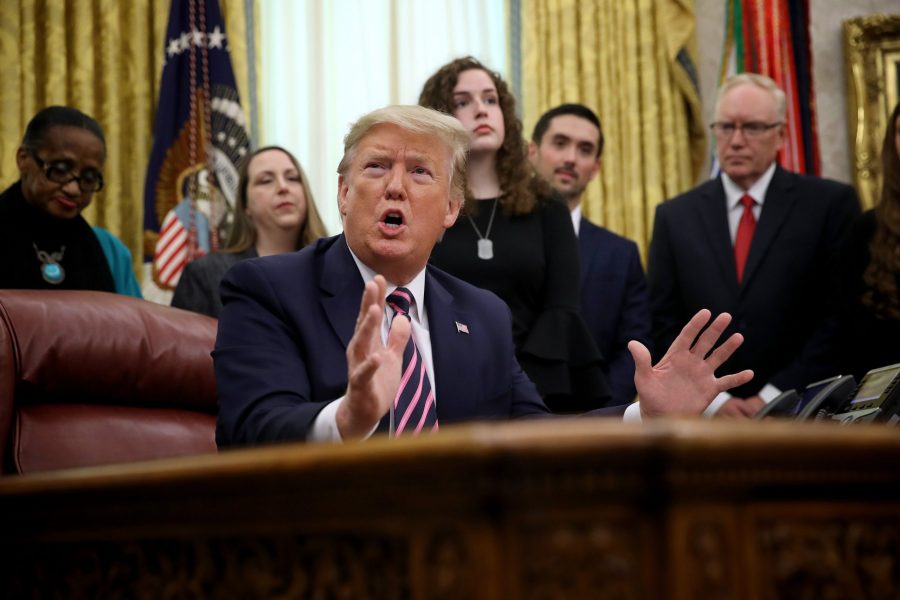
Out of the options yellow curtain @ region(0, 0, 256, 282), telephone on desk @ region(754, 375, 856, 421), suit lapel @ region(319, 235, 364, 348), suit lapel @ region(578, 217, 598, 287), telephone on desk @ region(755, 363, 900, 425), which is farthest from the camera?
yellow curtain @ region(0, 0, 256, 282)

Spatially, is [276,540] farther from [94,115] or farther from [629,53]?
[629,53]

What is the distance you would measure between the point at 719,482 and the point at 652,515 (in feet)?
0.21

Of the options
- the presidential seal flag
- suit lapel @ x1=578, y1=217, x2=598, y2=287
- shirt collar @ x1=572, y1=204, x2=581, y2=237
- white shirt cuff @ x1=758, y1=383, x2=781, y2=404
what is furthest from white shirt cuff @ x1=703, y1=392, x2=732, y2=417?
the presidential seal flag

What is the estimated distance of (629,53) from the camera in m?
6.32

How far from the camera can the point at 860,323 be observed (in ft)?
12.4

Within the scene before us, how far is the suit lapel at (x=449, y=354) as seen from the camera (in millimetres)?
2402

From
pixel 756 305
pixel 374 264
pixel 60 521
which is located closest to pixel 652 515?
pixel 60 521

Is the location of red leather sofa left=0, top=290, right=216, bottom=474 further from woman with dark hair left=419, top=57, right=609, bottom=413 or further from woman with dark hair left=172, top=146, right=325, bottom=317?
woman with dark hair left=172, top=146, right=325, bottom=317

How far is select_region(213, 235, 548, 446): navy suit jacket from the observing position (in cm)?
214

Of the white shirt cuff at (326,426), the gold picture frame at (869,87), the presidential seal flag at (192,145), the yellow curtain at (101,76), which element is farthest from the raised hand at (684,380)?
the gold picture frame at (869,87)

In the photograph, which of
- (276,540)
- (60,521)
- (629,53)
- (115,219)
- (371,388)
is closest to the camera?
(276,540)

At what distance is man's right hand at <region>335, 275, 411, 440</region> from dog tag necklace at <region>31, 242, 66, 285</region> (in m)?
2.01

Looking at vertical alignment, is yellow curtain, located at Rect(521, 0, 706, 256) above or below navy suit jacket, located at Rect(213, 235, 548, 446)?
above

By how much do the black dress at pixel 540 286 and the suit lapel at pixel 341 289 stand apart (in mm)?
989
